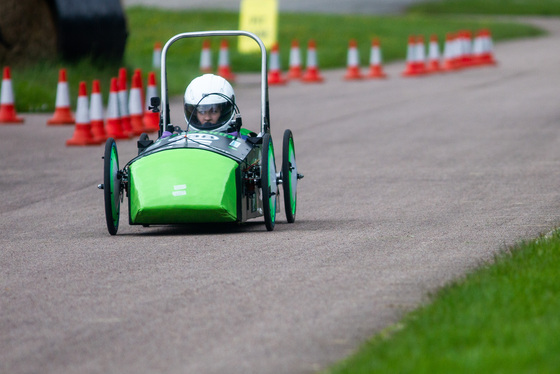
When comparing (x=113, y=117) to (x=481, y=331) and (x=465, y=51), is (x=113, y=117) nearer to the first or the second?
(x=481, y=331)

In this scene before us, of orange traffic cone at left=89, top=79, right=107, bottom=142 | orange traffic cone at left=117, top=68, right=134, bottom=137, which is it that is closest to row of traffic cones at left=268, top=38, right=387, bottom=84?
orange traffic cone at left=117, top=68, right=134, bottom=137

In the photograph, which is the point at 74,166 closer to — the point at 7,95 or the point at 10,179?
the point at 10,179

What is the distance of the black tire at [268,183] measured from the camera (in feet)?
28.1

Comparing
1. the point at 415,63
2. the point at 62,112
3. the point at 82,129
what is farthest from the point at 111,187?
the point at 415,63

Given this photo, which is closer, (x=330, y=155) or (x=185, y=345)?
(x=185, y=345)

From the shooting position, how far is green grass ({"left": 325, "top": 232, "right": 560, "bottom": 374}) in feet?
15.5

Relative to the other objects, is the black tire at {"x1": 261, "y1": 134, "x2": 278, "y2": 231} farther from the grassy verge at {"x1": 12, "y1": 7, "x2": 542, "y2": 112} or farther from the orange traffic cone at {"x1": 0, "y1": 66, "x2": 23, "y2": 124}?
the grassy verge at {"x1": 12, "y1": 7, "x2": 542, "y2": 112}

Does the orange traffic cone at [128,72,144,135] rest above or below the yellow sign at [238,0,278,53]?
above

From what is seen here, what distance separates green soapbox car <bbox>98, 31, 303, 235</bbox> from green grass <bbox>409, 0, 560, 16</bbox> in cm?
4331

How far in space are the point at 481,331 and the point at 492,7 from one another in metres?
48.8

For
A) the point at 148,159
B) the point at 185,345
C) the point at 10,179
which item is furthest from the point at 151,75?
the point at 185,345

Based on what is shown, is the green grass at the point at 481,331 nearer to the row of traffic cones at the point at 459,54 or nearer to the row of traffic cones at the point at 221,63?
the row of traffic cones at the point at 221,63

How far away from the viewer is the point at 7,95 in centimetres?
1802

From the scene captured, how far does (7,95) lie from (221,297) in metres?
12.2
